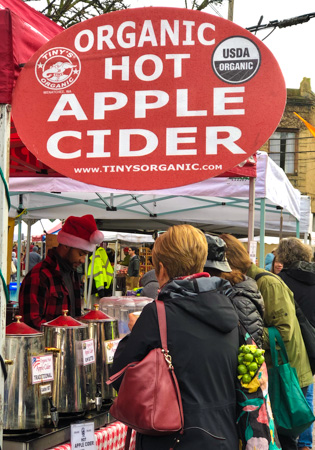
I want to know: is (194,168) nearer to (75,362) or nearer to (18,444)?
(75,362)

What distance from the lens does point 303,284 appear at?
15.2ft

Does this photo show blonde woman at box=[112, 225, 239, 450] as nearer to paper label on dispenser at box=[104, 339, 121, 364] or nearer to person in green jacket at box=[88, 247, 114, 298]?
paper label on dispenser at box=[104, 339, 121, 364]

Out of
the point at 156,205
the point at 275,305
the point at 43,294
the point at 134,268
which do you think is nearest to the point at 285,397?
the point at 275,305

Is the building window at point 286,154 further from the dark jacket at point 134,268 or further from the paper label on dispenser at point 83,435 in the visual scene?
the paper label on dispenser at point 83,435

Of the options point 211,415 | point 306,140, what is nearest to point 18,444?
point 211,415

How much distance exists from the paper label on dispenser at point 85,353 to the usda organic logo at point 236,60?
1.42 meters

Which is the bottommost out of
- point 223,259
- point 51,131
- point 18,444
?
point 18,444

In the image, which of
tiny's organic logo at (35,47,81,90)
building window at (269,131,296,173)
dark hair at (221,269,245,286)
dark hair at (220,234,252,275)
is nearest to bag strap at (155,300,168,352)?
tiny's organic logo at (35,47,81,90)

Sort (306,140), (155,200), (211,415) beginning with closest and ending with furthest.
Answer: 1. (211,415)
2. (155,200)
3. (306,140)

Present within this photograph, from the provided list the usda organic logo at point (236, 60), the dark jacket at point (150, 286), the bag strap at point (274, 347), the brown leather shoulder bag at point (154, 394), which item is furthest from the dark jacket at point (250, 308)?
the dark jacket at point (150, 286)

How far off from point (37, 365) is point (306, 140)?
27757 mm

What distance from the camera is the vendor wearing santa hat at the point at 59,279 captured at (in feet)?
11.3

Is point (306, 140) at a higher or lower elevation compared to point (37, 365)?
higher

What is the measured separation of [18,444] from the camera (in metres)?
2.44
